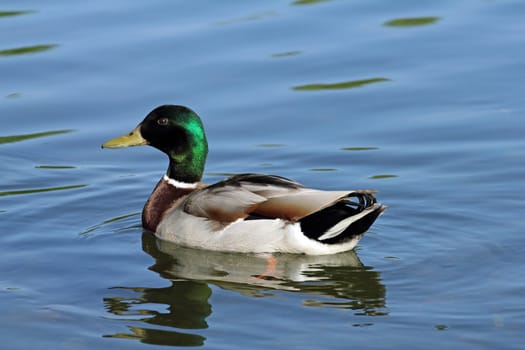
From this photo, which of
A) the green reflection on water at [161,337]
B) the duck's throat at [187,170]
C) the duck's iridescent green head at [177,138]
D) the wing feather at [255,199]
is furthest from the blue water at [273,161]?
the duck's iridescent green head at [177,138]

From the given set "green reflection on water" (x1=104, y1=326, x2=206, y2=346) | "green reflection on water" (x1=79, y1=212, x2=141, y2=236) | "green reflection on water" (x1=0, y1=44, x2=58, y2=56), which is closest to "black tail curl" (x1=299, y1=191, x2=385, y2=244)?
"green reflection on water" (x1=79, y1=212, x2=141, y2=236)

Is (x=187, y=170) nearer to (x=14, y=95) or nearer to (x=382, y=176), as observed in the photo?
(x=382, y=176)

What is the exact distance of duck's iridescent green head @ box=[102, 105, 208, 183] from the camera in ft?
33.7

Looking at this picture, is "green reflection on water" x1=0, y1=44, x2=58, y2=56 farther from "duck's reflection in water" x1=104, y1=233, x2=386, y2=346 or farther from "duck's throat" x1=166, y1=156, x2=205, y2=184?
"duck's reflection in water" x1=104, y1=233, x2=386, y2=346

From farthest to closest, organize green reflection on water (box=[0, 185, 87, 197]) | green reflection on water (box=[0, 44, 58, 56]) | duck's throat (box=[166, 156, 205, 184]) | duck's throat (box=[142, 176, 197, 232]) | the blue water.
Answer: green reflection on water (box=[0, 44, 58, 56]), green reflection on water (box=[0, 185, 87, 197]), duck's throat (box=[166, 156, 205, 184]), duck's throat (box=[142, 176, 197, 232]), the blue water

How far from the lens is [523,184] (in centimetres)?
1048

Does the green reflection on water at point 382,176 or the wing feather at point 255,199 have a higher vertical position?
the wing feather at point 255,199

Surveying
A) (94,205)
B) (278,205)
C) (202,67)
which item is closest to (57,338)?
(278,205)

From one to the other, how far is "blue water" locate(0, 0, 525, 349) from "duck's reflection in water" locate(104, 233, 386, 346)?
0.9 inches

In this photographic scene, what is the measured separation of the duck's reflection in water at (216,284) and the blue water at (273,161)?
0.02 m

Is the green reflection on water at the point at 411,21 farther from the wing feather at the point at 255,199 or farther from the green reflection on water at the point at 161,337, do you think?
the green reflection on water at the point at 161,337

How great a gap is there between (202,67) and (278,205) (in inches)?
180

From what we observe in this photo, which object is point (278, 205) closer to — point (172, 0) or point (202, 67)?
point (202, 67)

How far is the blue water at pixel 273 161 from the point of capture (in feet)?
25.7
